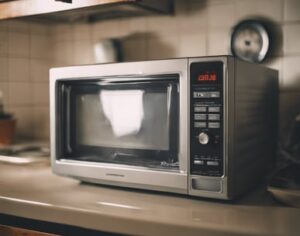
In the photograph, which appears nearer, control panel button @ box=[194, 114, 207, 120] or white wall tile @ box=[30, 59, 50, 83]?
control panel button @ box=[194, 114, 207, 120]

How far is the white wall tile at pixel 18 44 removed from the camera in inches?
61.1

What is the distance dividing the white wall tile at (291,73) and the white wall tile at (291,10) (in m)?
0.11

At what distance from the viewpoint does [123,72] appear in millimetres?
840

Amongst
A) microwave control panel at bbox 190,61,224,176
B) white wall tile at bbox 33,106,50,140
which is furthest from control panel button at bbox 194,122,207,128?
white wall tile at bbox 33,106,50,140

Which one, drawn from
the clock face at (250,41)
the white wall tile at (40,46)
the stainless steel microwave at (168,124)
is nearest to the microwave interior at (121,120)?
the stainless steel microwave at (168,124)

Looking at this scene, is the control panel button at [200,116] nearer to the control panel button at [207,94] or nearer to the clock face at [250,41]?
the control panel button at [207,94]

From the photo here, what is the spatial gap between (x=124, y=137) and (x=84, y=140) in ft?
0.39

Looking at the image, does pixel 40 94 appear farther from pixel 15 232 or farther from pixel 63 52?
pixel 15 232

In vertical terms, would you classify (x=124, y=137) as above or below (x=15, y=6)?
below

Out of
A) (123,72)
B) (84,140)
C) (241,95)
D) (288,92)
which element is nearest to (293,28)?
(288,92)

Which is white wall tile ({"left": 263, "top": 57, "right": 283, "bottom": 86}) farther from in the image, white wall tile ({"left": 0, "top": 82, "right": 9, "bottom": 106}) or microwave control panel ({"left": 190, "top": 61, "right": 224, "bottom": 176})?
white wall tile ({"left": 0, "top": 82, "right": 9, "bottom": 106})

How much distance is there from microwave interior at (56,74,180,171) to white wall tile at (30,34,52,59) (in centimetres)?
73

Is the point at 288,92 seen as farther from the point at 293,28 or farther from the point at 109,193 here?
the point at 109,193

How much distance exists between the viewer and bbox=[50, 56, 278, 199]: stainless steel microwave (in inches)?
29.3
